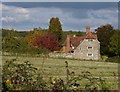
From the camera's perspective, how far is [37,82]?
4273mm

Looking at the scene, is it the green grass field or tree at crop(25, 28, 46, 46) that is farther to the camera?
tree at crop(25, 28, 46, 46)

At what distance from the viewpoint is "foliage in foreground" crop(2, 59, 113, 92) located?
4164 millimetres

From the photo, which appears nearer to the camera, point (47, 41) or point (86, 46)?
point (47, 41)

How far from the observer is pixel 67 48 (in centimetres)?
6234

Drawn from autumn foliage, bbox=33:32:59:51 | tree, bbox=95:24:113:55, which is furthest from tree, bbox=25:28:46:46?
tree, bbox=95:24:113:55

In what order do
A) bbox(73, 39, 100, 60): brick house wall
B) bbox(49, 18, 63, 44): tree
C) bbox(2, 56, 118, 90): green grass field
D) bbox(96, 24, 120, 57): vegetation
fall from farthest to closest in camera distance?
bbox(49, 18, 63, 44): tree < bbox(96, 24, 120, 57): vegetation < bbox(73, 39, 100, 60): brick house wall < bbox(2, 56, 118, 90): green grass field

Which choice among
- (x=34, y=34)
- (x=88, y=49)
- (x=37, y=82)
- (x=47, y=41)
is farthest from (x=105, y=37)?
(x=37, y=82)

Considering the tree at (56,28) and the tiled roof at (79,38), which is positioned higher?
the tree at (56,28)

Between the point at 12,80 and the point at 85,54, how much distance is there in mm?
55341

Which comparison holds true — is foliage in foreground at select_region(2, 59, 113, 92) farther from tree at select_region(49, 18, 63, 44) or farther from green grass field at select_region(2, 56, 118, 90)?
tree at select_region(49, 18, 63, 44)

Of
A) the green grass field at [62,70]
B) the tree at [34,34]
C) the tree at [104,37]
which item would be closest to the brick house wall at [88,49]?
the tree at [104,37]

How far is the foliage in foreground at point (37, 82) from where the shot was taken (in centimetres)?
416

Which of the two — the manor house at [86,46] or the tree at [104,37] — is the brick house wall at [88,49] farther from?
the tree at [104,37]

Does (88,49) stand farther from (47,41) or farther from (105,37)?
(47,41)
